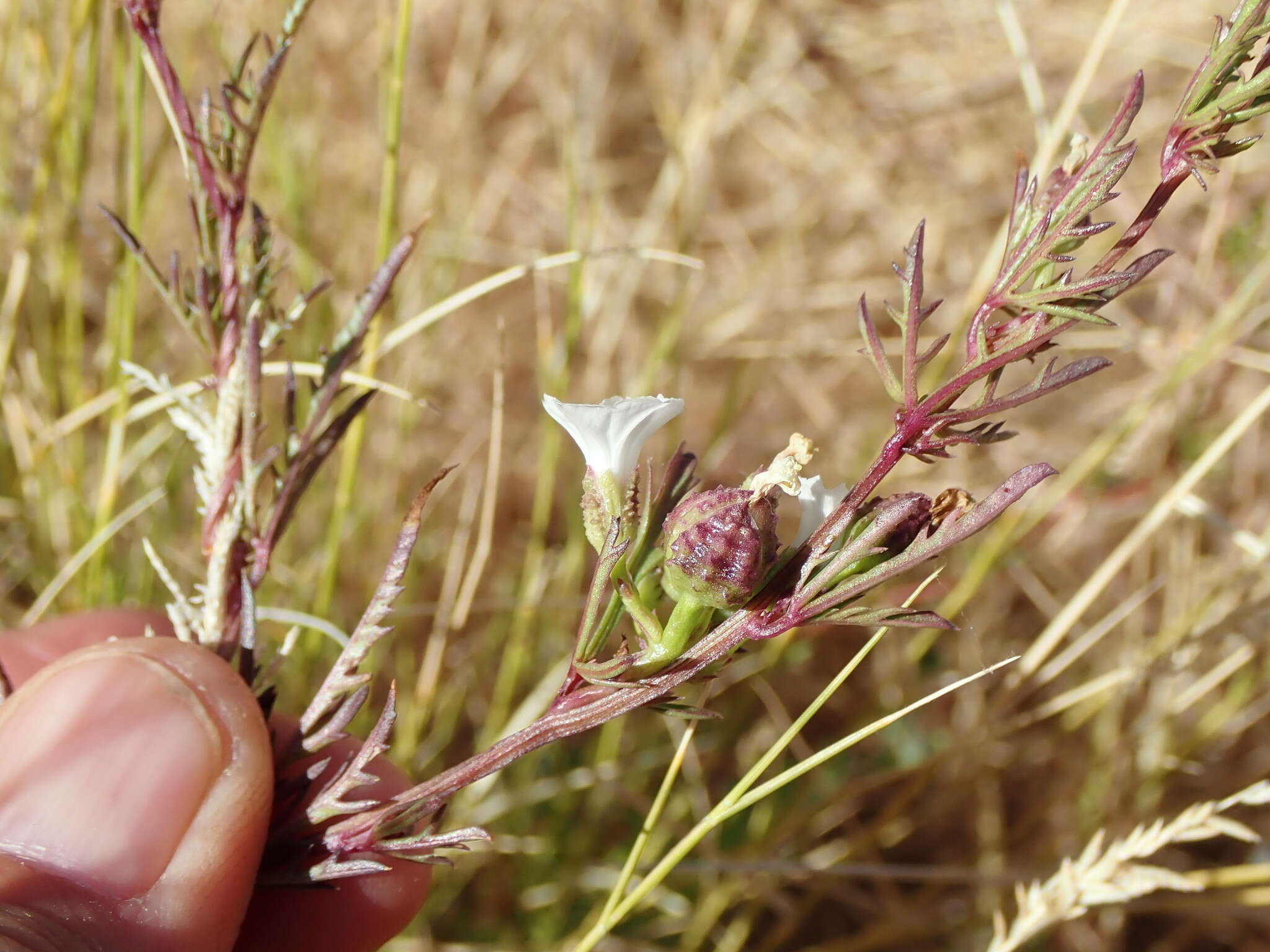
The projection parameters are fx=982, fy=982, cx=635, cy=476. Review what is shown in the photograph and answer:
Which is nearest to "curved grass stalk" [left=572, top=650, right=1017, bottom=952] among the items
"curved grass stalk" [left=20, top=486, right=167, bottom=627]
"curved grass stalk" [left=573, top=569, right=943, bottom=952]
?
"curved grass stalk" [left=573, top=569, right=943, bottom=952]

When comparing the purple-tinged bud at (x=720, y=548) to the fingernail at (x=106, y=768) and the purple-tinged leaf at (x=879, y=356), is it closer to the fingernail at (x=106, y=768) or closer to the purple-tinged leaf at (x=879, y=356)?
the purple-tinged leaf at (x=879, y=356)

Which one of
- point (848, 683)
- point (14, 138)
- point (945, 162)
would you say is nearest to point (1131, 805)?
point (848, 683)

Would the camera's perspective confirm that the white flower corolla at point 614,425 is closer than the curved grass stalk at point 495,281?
Yes

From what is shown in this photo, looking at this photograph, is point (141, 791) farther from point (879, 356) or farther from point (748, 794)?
point (879, 356)

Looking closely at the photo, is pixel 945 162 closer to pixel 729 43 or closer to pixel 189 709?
pixel 729 43

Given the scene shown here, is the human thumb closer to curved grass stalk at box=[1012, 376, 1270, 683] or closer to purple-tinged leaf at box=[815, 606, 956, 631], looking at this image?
purple-tinged leaf at box=[815, 606, 956, 631]

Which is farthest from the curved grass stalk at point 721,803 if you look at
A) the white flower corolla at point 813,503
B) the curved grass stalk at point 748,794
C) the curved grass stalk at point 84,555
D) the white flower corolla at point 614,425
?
the curved grass stalk at point 84,555
